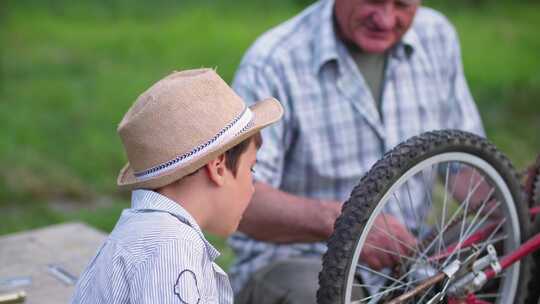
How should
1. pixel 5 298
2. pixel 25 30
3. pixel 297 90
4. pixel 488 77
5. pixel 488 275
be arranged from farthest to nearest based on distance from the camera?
pixel 25 30 → pixel 488 77 → pixel 297 90 → pixel 5 298 → pixel 488 275

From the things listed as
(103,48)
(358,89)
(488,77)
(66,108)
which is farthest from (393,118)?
(103,48)

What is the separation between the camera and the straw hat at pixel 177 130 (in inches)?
65.2

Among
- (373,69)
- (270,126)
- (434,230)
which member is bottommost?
(434,230)

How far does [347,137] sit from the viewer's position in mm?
2588

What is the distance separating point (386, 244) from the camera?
210 cm

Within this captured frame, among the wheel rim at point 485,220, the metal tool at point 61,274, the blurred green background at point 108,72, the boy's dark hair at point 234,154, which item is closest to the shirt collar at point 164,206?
the boy's dark hair at point 234,154

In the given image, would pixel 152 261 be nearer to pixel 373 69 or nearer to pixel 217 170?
pixel 217 170

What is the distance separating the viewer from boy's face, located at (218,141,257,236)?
5.71ft

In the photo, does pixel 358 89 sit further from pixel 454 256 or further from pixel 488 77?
pixel 488 77

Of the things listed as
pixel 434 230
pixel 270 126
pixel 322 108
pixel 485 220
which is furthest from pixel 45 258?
pixel 485 220

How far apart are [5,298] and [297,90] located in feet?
3.16

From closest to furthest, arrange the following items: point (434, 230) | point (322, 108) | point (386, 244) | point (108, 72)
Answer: point (386, 244), point (434, 230), point (322, 108), point (108, 72)

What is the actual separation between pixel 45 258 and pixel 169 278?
1.23 meters

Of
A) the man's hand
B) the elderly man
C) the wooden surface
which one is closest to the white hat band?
the man's hand
